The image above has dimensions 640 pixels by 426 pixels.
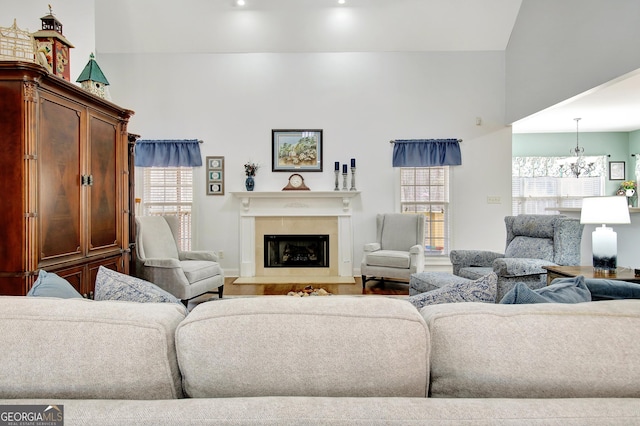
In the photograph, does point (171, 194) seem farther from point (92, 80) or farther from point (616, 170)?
point (616, 170)

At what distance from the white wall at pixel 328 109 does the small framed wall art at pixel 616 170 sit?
386 cm

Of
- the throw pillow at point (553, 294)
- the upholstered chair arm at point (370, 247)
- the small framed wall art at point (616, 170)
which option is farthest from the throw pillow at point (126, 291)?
the small framed wall art at point (616, 170)

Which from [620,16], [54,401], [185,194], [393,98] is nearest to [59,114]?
[54,401]

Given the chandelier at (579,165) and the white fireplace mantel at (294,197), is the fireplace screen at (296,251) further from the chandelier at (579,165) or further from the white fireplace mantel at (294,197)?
the chandelier at (579,165)

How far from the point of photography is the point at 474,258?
4.09 meters

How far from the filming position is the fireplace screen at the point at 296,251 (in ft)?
19.6

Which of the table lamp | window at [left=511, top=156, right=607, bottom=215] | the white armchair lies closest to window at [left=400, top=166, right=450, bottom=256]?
the white armchair

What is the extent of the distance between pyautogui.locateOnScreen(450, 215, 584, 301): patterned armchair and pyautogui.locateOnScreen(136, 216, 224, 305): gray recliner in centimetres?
278

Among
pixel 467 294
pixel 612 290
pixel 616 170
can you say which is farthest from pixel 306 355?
pixel 616 170

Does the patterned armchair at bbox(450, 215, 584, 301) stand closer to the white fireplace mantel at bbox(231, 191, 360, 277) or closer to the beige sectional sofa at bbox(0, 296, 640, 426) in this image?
the white fireplace mantel at bbox(231, 191, 360, 277)

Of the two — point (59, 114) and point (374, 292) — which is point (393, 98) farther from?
point (59, 114)

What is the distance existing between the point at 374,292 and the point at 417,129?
2.67 meters

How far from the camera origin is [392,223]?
→ 5684 millimetres

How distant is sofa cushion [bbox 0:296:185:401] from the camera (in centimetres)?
85
